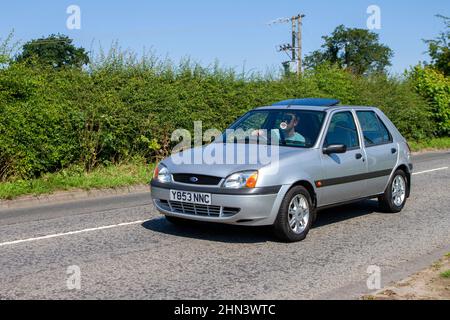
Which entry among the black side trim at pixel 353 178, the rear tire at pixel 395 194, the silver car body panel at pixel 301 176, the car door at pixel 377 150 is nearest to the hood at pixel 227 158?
the silver car body panel at pixel 301 176

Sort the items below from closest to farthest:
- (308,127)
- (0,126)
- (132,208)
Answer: (308,127) < (132,208) < (0,126)

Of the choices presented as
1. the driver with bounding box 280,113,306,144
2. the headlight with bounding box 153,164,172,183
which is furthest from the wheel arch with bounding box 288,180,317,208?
the headlight with bounding box 153,164,172,183

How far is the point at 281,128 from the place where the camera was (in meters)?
8.29

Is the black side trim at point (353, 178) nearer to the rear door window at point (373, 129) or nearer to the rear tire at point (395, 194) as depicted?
the rear tire at point (395, 194)

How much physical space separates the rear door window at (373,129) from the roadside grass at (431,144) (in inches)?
602

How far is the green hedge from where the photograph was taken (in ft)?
39.5

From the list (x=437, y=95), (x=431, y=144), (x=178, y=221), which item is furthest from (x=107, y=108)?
(x=437, y=95)

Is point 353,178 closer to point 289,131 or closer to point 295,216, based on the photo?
point 289,131

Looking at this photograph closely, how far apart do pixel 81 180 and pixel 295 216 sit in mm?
6419

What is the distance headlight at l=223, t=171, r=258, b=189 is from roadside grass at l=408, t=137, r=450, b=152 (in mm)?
Answer: 18487

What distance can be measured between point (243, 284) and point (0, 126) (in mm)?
7565

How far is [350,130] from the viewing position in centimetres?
877
